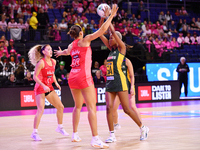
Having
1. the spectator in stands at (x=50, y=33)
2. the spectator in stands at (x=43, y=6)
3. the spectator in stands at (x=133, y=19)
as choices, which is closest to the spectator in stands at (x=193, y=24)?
the spectator in stands at (x=133, y=19)

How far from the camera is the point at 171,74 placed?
1877 centimetres

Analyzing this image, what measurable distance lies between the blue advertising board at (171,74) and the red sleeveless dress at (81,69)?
12748 mm

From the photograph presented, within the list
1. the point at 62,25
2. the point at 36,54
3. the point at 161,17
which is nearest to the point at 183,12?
the point at 161,17

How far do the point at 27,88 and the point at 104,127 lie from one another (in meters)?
6.84

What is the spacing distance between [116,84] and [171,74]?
1295 cm

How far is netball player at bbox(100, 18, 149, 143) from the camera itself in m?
6.27

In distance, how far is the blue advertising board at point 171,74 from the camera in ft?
60.5

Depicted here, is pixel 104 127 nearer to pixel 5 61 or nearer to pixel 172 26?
pixel 5 61

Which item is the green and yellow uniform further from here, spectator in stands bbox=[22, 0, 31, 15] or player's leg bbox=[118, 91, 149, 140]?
spectator in stands bbox=[22, 0, 31, 15]

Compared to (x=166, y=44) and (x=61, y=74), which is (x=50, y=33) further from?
(x=166, y=44)

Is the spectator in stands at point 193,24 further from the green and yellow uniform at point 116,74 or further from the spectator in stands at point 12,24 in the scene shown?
the green and yellow uniform at point 116,74

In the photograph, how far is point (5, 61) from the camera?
15.4 meters

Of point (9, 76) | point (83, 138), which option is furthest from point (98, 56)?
point (83, 138)

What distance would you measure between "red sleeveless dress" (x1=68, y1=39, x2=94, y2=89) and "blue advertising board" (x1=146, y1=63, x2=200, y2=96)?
12.7 metres
